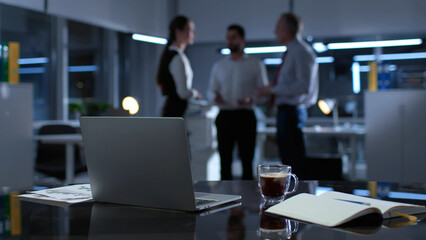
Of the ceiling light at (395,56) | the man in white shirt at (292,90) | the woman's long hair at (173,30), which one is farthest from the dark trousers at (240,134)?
the ceiling light at (395,56)

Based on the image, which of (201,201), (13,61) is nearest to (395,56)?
(13,61)

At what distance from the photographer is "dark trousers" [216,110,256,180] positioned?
11.6 ft

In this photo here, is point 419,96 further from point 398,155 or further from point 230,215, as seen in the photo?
point 230,215

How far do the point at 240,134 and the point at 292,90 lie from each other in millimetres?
576

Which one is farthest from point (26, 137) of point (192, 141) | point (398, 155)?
point (398, 155)

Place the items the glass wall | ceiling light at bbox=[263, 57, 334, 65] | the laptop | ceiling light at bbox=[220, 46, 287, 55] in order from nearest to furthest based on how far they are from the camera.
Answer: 1. the laptop
2. the glass wall
3. ceiling light at bbox=[220, 46, 287, 55]
4. ceiling light at bbox=[263, 57, 334, 65]

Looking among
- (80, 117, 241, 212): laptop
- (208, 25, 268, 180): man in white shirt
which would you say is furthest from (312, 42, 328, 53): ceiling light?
(80, 117, 241, 212): laptop

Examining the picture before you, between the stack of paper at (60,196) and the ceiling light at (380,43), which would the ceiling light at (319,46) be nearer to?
the ceiling light at (380,43)

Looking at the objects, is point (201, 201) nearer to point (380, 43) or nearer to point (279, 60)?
point (380, 43)

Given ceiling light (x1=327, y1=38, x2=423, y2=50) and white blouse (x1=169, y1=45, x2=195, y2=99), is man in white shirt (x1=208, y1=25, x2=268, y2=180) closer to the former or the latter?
white blouse (x1=169, y1=45, x2=195, y2=99)

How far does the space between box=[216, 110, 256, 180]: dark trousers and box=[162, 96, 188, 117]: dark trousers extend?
1.23ft

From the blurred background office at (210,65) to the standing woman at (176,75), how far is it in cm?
86

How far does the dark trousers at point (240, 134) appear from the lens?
3.54 m

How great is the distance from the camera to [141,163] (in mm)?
1018
